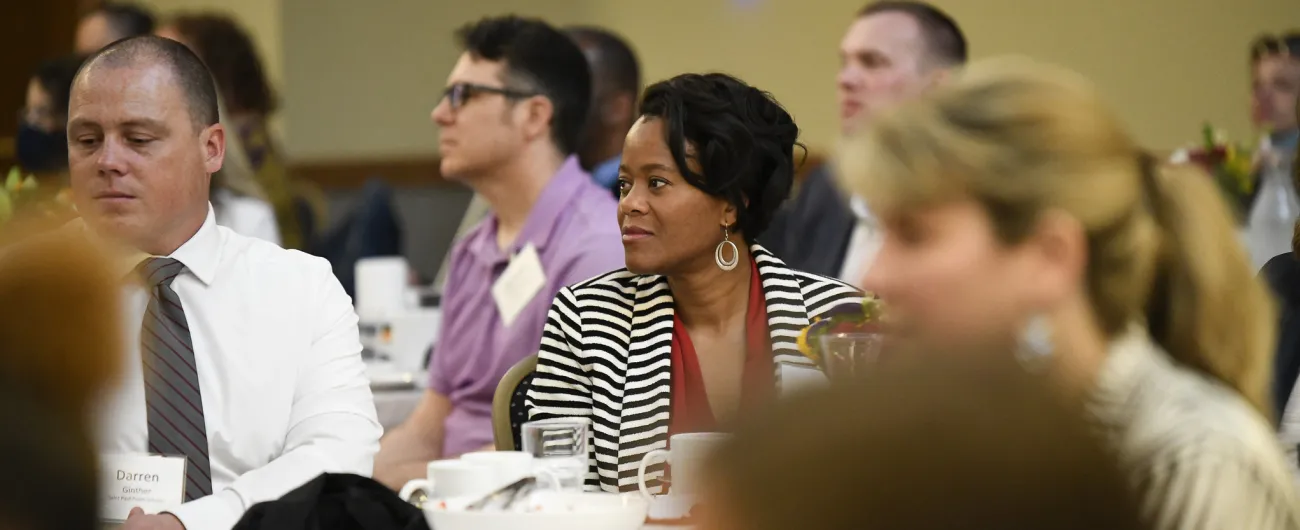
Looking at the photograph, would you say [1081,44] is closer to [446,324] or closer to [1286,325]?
[446,324]

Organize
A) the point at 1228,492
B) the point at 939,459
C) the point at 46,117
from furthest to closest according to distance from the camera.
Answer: the point at 46,117 < the point at 1228,492 < the point at 939,459

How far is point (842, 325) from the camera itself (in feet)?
7.48

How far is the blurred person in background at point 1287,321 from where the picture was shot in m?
2.39

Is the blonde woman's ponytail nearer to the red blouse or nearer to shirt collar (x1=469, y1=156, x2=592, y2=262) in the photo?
the red blouse

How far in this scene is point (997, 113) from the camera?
4.27ft

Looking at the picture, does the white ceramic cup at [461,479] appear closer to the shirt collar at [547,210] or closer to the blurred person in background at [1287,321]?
the blurred person in background at [1287,321]

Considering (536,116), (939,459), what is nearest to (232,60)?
Result: (536,116)

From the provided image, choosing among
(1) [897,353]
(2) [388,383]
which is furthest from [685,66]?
(1) [897,353]

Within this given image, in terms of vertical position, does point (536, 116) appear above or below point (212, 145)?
above

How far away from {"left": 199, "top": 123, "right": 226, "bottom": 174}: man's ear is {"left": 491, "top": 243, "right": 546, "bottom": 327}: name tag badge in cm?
113

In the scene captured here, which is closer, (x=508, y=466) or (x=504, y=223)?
(x=508, y=466)

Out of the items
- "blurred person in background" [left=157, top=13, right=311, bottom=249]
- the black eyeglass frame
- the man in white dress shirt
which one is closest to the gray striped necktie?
the man in white dress shirt

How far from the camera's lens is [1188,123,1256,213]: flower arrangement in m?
4.67

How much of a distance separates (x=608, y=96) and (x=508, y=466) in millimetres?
3052
